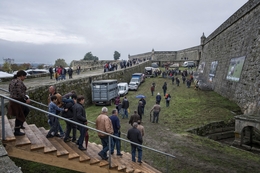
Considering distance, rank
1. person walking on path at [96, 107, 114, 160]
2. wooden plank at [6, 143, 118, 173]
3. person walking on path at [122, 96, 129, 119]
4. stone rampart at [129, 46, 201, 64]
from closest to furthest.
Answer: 1. wooden plank at [6, 143, 118, 173]
2. person walking on path at [96, 107, 114, 160]
3. person walking on path at [122, 96, 129, 119]
4. stone rampart at [129, 46, 201, 64]

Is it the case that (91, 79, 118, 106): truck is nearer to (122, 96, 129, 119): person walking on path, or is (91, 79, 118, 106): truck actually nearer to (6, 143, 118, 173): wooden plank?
(122, 96, 129, 119): person walking on path

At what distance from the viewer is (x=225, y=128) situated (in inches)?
571

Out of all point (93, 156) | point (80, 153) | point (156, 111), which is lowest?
point (156, 111)

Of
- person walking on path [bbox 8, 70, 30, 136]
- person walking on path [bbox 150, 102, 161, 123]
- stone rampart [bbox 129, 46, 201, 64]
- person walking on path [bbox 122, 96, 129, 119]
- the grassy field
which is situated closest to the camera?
person walking on path [bbox 8, 70, 30, 136]

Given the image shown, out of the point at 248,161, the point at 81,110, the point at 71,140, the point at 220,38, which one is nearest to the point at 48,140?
the point at 71,140

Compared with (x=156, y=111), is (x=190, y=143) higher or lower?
lower

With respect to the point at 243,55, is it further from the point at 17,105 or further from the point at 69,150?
the point at 17,105

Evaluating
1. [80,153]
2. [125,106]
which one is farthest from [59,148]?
[125,106]

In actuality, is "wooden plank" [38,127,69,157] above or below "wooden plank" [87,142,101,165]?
above

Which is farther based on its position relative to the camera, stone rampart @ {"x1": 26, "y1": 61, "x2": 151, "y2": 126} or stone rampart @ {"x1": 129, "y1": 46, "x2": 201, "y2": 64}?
stone rampart @ {"x1": 129, "y1": 46, "x2": 201, "y2": 64}

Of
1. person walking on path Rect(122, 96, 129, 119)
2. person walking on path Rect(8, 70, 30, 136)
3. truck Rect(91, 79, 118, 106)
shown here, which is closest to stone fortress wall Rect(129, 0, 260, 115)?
person walking on path Rect(122, 96, 129, 119)

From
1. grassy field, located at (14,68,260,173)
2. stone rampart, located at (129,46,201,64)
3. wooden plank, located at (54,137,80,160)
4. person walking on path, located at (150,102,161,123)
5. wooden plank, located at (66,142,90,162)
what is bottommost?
grassy field, located at (14,68,260,173)

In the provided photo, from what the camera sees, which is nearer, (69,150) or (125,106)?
(69,150)

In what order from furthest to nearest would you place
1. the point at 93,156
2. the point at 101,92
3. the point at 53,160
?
the point at 101,92 < the point at 93,156 < the point at 53,160
